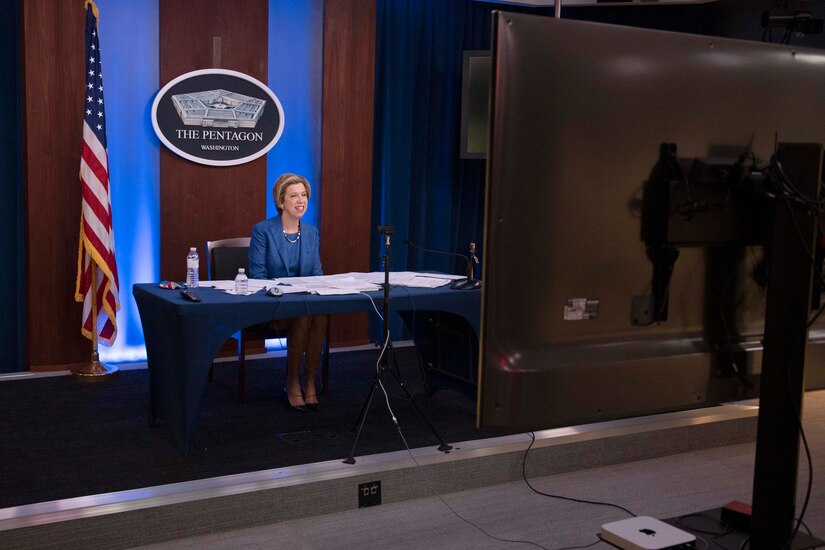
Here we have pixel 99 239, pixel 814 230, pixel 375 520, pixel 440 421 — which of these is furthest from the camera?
pixel 99 239

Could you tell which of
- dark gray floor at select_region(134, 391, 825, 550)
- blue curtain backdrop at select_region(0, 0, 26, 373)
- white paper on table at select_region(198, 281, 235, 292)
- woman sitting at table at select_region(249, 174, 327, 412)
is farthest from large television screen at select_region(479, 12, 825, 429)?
blue curtain backdrop at select_region(0, 0, 26, 373)

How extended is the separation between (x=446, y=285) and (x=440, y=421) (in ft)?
2.23

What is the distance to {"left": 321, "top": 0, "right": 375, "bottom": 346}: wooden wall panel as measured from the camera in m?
5.87

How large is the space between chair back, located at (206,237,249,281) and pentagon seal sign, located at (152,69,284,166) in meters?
0.91

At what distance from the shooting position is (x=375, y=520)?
3.09m

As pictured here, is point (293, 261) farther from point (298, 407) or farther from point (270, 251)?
point (298, 407)

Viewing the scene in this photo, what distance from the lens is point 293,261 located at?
4.54 m

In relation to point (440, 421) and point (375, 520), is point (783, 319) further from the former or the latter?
point (440, 421)

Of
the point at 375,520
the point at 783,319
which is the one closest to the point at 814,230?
the point at 783,319

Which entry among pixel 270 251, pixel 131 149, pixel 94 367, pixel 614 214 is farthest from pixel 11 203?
pixel 614 214

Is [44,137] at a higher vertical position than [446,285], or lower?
higher

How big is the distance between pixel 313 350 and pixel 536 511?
1.59m

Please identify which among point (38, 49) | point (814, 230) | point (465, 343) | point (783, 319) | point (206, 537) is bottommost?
point (206, 537)

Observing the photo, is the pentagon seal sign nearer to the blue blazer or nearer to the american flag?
the american flag
